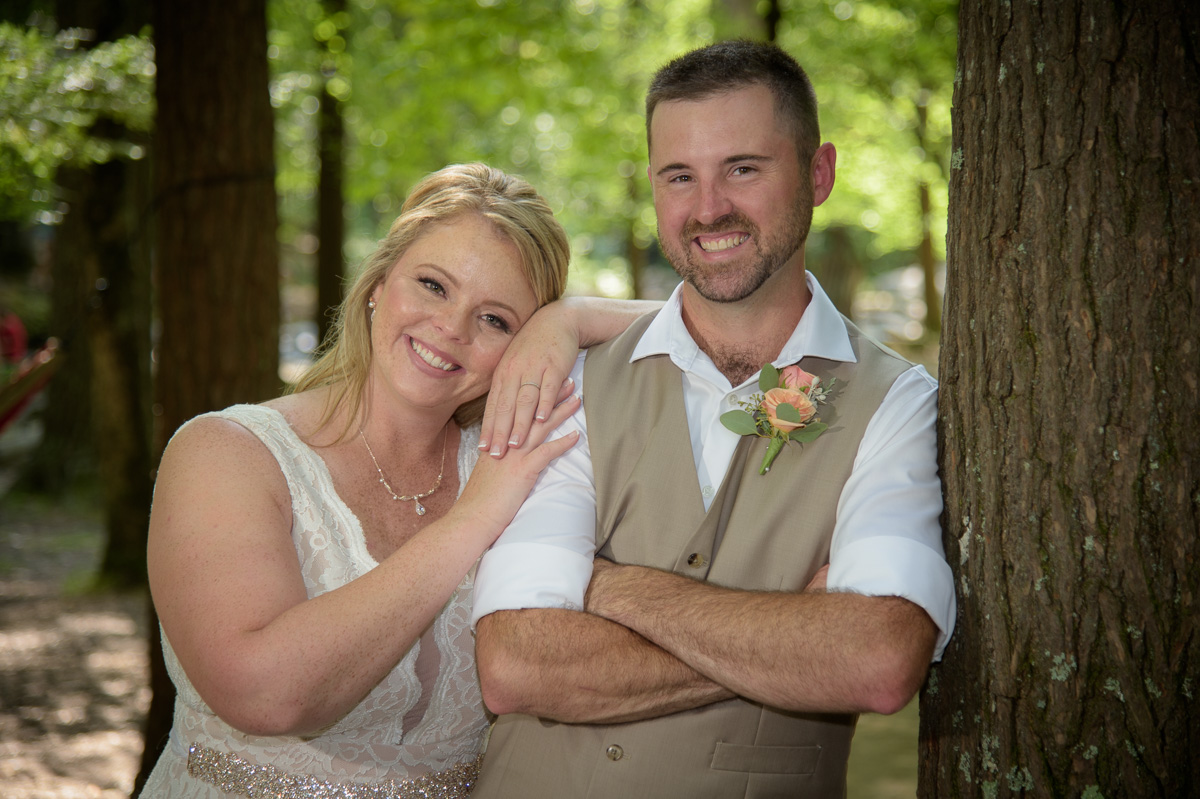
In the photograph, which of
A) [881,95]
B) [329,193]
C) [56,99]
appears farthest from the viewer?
[881,95]

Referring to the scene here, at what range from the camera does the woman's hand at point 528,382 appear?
246cm

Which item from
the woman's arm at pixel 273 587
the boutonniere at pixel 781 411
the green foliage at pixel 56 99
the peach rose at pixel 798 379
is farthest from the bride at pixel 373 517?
the green foliage at pixel 56 99

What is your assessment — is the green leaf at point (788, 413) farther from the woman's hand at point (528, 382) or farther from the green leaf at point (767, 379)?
the woman's hand at point (528, 382)

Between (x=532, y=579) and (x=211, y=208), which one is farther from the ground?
(x=211, y=208)

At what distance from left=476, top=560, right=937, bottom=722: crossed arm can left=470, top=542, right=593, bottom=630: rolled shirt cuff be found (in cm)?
3

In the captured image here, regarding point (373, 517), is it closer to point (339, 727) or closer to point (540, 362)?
point (339, 727)

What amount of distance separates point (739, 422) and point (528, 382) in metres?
0.60

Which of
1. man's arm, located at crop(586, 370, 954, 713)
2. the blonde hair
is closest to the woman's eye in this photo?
the blonde hair

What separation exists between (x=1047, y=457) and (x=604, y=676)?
1040 mm

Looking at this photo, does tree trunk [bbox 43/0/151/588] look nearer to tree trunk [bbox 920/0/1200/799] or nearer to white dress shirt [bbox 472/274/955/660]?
white dress shirt [bbox 472/274/955/660]

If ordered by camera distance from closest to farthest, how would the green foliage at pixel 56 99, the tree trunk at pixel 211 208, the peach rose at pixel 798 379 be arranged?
the peach rose at pixel 798 379
the tree trunk at pixel 211 208
the green foliage at pixel 56 99

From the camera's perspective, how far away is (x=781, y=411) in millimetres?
2129

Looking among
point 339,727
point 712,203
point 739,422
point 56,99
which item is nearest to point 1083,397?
point 739,422

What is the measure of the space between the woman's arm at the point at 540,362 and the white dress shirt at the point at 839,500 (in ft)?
0.31
